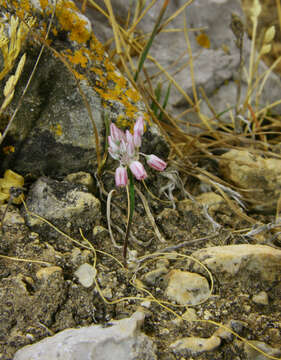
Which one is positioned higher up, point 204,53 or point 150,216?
point 204,53

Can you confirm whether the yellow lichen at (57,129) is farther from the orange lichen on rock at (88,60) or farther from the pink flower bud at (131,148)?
the pink flower bud at (131,148)

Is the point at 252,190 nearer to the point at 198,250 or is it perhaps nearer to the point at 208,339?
the point at 198,250

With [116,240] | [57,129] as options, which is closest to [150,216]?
[116,240]

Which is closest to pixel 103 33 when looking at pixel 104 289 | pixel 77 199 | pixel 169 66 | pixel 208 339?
pixel 169 66

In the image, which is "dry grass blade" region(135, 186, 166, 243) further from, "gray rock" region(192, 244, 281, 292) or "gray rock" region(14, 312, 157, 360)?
"gray rock" region(14, 312, 157, 360)

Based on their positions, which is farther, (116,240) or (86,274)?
(116,240)

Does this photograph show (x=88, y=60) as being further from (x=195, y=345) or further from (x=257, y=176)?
(x=195, y=345)

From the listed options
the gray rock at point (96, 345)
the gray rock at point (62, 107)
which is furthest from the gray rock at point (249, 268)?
the gray rock at point (62, 107)
